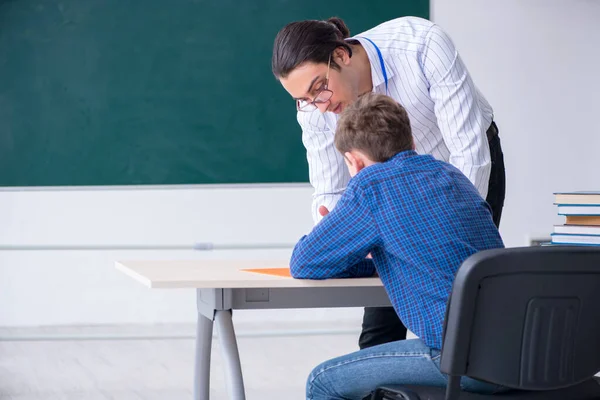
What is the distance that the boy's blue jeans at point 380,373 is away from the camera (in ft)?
5.24

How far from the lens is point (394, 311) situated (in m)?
2.34

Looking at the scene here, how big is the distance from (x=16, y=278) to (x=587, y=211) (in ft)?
12.1

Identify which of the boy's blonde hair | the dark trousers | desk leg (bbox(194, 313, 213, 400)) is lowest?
desk leg (bbox(194, 313, 213, 400))

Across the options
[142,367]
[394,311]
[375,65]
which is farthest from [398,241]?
[142,367]

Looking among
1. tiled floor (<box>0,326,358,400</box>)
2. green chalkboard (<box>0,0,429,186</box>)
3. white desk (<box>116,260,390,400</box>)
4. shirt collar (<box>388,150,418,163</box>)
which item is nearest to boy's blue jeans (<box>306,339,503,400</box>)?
white desk (<box>116,260,390,400</box>)

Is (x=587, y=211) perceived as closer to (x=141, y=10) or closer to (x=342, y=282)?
(x=342, y=282)

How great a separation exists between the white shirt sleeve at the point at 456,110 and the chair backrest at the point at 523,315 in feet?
1.93

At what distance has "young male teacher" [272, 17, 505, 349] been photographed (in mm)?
2004

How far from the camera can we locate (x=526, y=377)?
1.46 meters

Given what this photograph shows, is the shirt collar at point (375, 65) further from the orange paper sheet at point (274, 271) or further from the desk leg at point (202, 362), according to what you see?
the desk leg at point (202, 362)

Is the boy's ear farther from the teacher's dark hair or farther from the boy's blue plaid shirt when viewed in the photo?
the teacher's dark hair

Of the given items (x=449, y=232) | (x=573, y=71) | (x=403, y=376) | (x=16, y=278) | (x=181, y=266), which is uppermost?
(x=573, y=71)

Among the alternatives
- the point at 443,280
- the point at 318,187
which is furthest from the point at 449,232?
the point at 318,187

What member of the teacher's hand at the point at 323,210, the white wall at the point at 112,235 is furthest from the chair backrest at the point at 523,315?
the white wall at the point at 112,235
